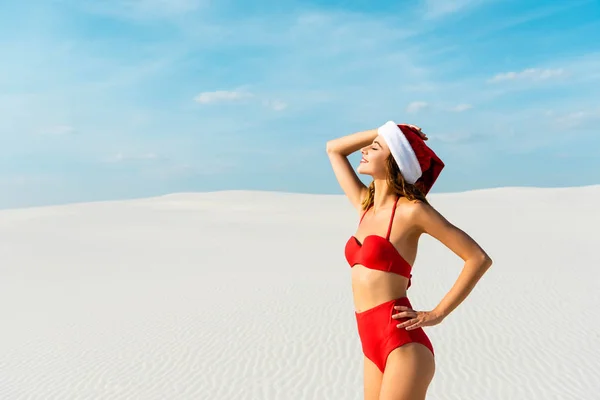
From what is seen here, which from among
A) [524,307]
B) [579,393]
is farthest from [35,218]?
[579,393]

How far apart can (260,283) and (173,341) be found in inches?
245

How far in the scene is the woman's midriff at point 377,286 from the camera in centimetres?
349

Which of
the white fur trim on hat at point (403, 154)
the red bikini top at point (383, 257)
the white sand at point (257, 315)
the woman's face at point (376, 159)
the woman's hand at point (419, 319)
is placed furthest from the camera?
the white sand at point (257, 315)

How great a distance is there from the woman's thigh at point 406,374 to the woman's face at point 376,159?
97cm

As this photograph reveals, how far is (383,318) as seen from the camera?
347 cm

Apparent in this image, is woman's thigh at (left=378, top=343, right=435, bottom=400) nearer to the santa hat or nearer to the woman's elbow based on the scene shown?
the woman's elbow

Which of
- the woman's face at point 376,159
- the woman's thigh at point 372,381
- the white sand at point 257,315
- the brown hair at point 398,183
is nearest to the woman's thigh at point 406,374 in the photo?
the woman's thigh at point 372,381

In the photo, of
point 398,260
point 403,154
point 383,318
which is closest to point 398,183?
point 403,154

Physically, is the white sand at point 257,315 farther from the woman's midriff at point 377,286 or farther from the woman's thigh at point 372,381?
the woman's midriff at point 377,286

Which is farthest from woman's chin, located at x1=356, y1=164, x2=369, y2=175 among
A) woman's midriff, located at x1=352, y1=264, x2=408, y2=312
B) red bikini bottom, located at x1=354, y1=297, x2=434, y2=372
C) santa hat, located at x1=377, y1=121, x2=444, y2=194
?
red bikini bottom, located at x1=354, y1=297, x2=434, y2=372

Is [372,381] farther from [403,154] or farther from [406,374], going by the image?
[403,154]

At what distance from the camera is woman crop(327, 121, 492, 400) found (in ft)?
11.1

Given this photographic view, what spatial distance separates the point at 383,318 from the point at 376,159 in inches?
34.6

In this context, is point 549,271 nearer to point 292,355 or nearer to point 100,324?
point 292,355
